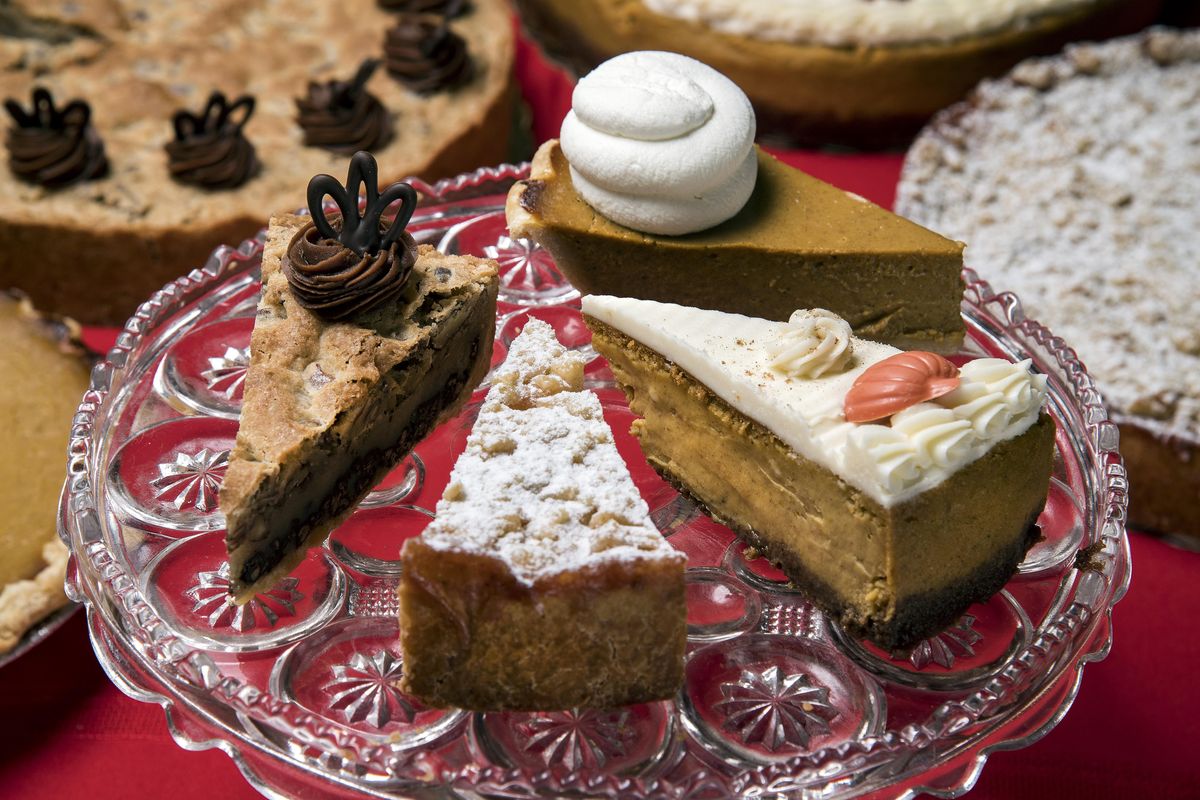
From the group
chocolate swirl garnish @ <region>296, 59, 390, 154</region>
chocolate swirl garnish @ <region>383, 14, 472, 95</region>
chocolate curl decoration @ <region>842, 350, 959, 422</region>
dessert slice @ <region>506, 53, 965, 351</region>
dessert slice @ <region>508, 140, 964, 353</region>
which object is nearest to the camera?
chocolate curl decoration @ <region>842, 350, 959, 422</region>

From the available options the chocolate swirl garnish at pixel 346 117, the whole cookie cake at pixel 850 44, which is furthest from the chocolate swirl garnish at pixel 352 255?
the whole cookie cake at pixel 850 44

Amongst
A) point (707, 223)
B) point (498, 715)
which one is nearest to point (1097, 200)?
point (707, 223)

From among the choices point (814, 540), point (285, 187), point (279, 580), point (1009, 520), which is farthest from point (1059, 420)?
point (285, 187)

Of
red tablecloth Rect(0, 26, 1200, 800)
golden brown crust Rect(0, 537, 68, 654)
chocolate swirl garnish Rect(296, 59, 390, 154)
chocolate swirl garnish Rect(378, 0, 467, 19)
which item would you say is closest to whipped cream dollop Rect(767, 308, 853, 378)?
red tablecloth Rect(0, 26, 1200, 800)

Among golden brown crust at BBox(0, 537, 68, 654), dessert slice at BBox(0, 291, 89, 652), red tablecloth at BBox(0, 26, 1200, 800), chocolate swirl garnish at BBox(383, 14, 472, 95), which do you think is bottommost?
red tablecloth at BBox(0, 26, 1200, 800)

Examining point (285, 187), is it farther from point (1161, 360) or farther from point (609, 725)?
point (1161, 360)

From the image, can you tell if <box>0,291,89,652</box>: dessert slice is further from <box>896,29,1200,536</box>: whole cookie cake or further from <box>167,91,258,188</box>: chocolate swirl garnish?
<box>896,29,1200,536</box>: whole cookie cake
